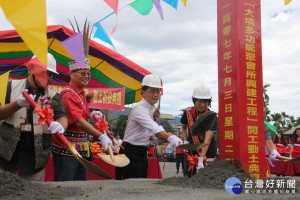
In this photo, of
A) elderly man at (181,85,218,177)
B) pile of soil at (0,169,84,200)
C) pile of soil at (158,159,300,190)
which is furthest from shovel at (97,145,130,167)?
elderly man at (181,85,218,177)

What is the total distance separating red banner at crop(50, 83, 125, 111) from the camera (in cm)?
598

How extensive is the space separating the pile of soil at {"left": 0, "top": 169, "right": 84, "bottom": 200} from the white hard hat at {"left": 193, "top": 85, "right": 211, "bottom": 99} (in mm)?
1891

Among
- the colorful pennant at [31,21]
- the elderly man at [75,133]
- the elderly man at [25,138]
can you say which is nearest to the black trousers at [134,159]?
the elderly man at [75,133]

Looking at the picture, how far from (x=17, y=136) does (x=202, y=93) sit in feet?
6.28

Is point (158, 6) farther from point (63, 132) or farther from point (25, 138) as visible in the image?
point (25, 138)

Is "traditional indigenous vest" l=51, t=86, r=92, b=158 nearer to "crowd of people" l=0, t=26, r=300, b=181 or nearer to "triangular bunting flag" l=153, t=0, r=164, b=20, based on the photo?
"crowd of people" l=0, t=26, r=300, b=181

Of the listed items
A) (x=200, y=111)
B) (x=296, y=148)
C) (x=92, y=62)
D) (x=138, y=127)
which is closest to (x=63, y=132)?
(x=138, y=127)

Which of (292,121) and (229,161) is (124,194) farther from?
(292,121)

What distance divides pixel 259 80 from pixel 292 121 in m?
40.2

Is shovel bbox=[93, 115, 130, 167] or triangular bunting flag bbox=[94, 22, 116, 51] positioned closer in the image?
shovel bbox=[93, 115, 130, 167]

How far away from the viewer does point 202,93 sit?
3.29m

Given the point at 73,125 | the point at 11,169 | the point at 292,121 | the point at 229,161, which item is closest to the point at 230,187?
the point at 229,161

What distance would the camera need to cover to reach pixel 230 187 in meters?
1.90

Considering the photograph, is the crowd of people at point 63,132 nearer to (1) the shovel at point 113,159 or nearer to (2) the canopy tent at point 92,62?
(1) the shovel at point 113,159
